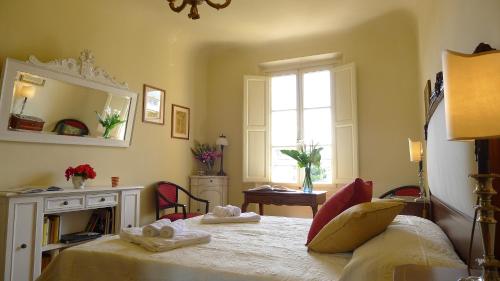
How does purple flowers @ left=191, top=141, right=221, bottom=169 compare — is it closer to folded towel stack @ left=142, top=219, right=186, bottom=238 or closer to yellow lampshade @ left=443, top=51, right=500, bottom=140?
folded towel stack @ left=142, top=219, right=186, bottom=238

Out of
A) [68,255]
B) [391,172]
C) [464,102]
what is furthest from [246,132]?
[464,102]

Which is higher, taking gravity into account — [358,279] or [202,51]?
[202,51]

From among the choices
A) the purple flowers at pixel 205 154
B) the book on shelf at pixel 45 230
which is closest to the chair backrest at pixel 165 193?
the purple flowers at pixel 205 154

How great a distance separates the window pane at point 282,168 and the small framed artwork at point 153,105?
5.78 feet

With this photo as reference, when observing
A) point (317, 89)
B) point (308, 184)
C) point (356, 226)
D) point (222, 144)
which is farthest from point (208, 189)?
point (356, 226)

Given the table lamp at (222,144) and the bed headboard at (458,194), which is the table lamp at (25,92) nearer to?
the table lamp at (222,144)

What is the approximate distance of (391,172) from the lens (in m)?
4.29

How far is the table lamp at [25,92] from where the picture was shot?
9.29 ft

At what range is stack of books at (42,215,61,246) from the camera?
9.27ft

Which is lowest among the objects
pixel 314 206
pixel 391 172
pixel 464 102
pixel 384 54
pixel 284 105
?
pixel 314 206

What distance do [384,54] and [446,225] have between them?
3.31m

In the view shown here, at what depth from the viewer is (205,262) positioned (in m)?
1.50

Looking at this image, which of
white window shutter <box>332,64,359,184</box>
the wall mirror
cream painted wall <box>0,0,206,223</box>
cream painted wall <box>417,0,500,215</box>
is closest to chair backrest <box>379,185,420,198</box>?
white window shutter <box>332,64,359,184</box>

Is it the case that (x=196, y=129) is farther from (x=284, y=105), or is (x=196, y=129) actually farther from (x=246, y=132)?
(x=284, y=105)
